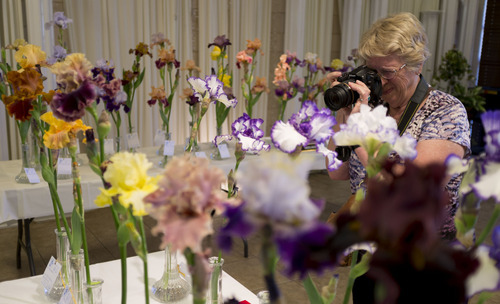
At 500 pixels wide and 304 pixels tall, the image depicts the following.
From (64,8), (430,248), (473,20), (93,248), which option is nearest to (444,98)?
(430,248)

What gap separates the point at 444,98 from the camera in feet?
4.99

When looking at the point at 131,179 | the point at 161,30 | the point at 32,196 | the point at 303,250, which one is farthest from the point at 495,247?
the point at 161,30

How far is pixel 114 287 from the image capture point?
4.45 feet

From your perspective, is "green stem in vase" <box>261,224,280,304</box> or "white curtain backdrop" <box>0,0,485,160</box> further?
"white curtain backdrop" <box>0,0,485,160</box>

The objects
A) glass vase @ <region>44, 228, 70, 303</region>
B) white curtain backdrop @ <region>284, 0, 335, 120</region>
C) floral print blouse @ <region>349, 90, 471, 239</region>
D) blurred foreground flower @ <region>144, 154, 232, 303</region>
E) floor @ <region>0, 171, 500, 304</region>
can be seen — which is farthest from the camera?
white curtain backdrop @ <region>284, 0, 335, 120</region>

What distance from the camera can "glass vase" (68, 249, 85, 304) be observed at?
1076mm

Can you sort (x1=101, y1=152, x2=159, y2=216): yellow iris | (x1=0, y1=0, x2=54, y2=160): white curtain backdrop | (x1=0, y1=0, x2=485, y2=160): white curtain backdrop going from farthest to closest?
(x1=0, y1=0, x2=485, y2=160): white curtain backdrop < (x1=0, y1=0, x2=54, y2=160): white curtain backdrop < (x1=101, y1=152, x2=159, y2=216): yellow iris

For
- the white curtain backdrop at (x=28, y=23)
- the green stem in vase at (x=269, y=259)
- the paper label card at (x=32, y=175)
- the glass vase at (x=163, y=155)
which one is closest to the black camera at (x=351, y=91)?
the green stem in vase at (x=269, y=259)

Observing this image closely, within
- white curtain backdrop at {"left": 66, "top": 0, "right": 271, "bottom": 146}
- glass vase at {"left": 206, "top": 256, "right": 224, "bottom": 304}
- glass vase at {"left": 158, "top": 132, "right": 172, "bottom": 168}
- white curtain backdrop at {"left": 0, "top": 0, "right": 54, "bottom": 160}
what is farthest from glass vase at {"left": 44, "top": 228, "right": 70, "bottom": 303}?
white curtain backdrop at {"left": 66, "top": 0, "right": 271, "bottom": 146}

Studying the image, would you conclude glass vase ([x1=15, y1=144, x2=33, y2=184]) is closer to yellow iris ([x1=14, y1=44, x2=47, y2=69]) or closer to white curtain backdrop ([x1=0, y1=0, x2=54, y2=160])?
yellow iris ([x1=14, y1=44, x2=47, y2=69])

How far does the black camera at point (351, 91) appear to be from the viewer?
1.48 meters

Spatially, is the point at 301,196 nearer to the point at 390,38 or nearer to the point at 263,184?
the point at 263,184

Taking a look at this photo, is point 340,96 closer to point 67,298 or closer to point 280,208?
point 67,298

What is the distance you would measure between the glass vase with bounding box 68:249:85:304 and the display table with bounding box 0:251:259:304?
0.18 m
